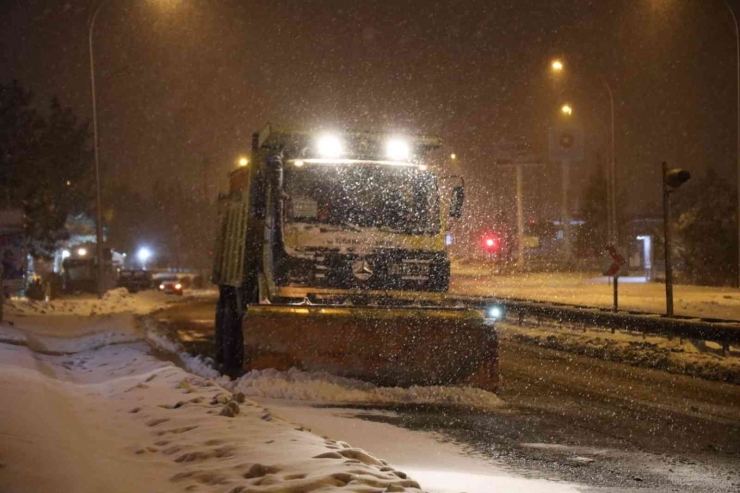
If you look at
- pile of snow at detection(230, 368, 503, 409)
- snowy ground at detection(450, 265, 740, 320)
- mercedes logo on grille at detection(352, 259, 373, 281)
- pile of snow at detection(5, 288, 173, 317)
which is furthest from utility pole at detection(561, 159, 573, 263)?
pile of snow at detection(230, 368, 503, 409)

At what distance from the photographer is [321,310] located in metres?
12.1

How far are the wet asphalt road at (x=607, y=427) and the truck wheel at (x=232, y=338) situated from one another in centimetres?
429

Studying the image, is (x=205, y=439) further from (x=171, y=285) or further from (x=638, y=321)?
(x=171, y=285)

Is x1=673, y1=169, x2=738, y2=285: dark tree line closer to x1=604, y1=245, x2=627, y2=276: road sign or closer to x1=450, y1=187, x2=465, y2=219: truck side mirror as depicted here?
x1=604, y1=245, x2=627, y2=276: road sign

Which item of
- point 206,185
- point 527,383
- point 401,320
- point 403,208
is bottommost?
point 527,383

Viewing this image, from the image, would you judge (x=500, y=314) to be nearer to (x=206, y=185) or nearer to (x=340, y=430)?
(x=340, y=430)

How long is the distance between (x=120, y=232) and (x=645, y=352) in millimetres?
132078

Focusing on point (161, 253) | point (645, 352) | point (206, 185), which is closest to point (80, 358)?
point (645, 352)

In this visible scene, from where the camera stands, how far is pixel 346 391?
1152 cm

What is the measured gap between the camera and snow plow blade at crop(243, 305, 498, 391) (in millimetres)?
11852

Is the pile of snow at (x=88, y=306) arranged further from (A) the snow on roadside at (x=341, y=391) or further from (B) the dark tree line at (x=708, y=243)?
(B) the dark tree line at (x=708, y=243)

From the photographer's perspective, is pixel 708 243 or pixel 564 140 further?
pixel 708 243

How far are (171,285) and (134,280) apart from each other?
446 centimetres

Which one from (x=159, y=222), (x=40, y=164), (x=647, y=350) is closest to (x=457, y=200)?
(x=647, y=350)
